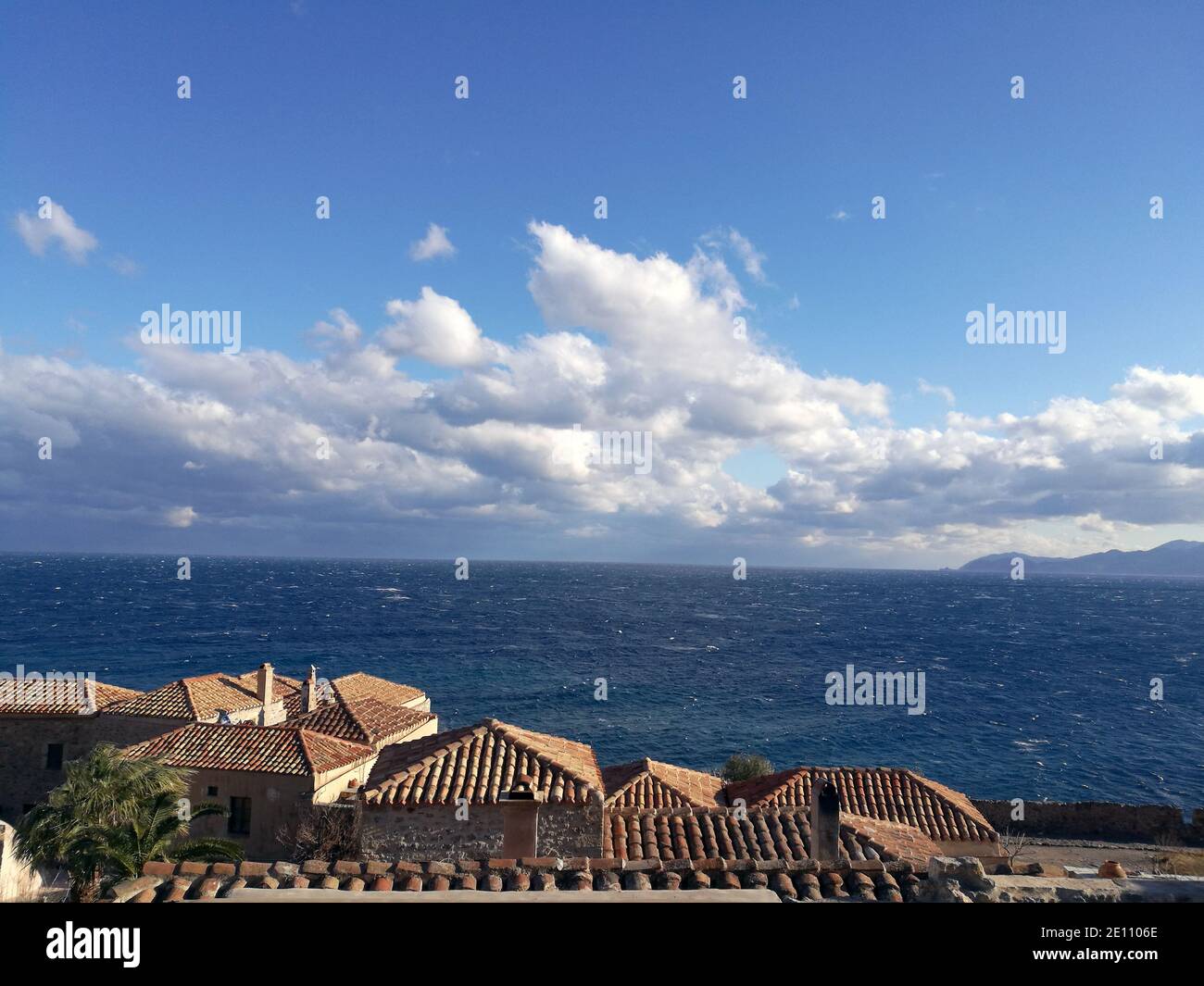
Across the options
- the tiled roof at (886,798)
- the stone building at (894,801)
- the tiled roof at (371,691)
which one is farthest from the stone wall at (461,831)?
the tiled roof at (371,691)

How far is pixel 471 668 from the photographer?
284 feet

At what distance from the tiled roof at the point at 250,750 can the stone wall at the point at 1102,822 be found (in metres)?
28.1

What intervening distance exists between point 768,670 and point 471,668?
36743 mm

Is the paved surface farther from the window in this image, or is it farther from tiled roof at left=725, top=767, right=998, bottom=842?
the window

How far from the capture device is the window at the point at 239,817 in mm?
22828

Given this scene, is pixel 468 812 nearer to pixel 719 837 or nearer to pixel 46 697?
pixel 719 837

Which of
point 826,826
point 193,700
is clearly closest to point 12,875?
point 193,700

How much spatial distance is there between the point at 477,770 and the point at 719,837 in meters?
5.61

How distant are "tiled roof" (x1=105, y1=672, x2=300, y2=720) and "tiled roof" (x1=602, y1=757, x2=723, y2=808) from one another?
1572cm

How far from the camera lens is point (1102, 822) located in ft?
106

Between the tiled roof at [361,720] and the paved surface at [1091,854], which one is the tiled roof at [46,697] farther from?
the paved surface at [1091,854]

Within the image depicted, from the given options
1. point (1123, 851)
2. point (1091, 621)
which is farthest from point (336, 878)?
point (1091, 621)

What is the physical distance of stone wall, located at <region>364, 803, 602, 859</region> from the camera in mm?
15039
